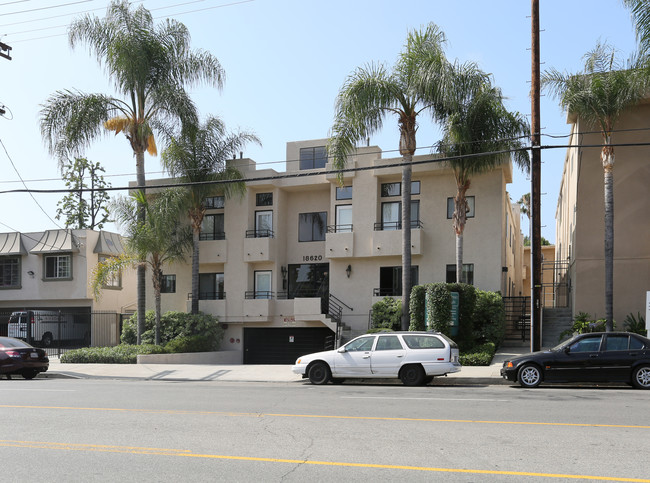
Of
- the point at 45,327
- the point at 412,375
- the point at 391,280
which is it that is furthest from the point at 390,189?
the point at 45,327

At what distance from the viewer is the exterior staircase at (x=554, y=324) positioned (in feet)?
84.2

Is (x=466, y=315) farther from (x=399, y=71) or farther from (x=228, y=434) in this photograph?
(x=228, y=434)

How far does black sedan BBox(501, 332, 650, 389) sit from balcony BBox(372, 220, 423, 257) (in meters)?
12.2

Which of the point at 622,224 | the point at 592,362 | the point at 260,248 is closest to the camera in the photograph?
the point at 592,362

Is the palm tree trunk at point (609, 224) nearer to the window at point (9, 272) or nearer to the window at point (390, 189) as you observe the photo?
the window at point (390, 189)

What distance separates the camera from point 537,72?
19250 mm

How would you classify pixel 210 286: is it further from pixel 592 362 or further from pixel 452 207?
pixel 592 362

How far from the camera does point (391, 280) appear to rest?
95.9 ft

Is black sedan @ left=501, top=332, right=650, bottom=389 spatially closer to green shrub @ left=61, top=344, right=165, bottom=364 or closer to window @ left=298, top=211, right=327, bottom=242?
green shrub @ left=61, top=344, right=165, bottom=364

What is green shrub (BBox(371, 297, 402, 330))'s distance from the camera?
2648 centimetres

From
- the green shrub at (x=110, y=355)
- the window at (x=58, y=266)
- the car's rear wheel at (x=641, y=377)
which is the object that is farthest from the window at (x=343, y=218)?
the window at (x=58, y=266)

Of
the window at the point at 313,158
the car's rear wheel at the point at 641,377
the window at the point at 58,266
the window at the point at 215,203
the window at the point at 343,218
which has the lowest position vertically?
the car's rear wheel at the point at 641,377

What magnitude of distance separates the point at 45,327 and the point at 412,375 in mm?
24682

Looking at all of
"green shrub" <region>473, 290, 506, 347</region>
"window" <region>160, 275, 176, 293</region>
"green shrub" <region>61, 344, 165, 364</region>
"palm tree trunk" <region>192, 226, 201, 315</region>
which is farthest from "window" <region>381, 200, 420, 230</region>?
"window" <region>160, 275, 176, 293</region>
